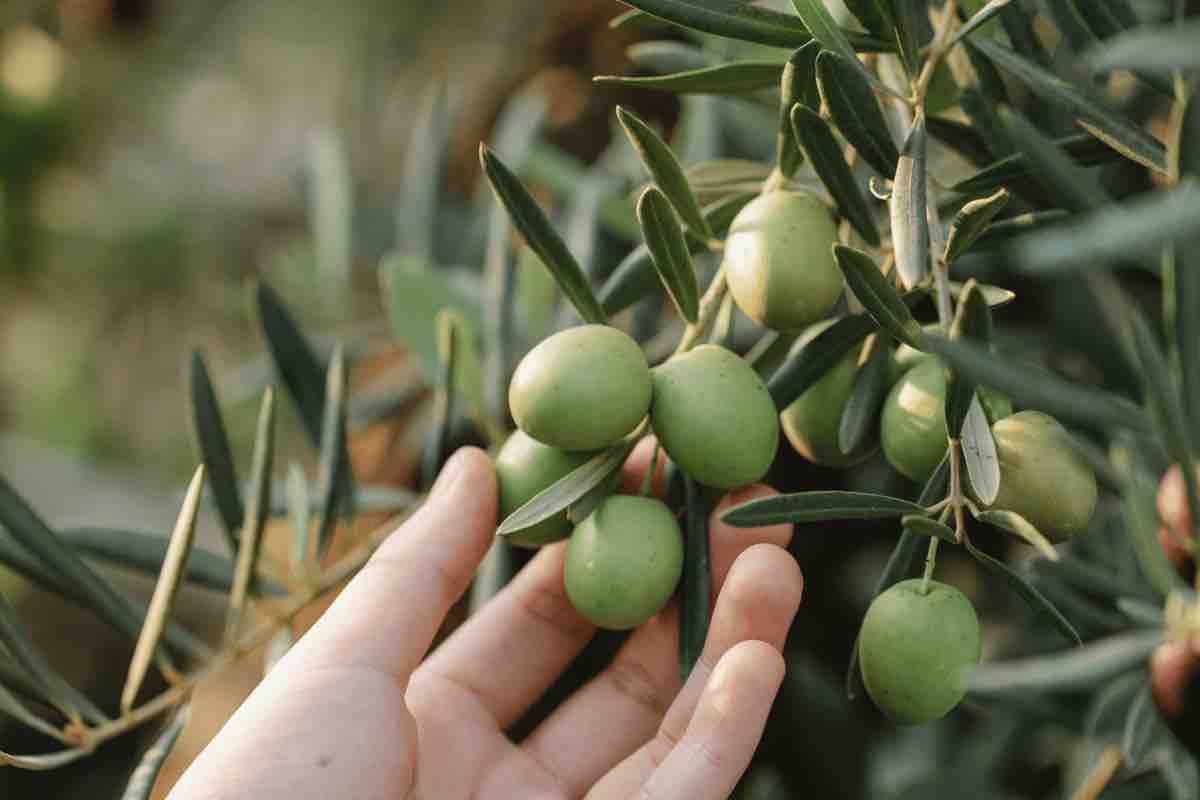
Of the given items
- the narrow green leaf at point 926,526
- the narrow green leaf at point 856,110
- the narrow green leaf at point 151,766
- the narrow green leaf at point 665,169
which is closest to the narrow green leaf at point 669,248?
the narrow green leaf at point 665,169

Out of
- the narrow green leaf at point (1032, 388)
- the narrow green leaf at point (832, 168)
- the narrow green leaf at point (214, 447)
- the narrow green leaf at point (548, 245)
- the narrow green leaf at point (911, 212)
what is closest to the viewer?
the narrow green leaf at point (1032, 388)

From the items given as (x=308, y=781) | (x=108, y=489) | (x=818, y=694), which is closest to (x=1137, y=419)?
(x=308, y=781)

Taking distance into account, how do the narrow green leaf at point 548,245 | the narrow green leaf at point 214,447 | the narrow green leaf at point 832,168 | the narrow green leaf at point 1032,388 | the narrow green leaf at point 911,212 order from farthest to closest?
1. the narrow green leaf at point 214,447
2. the narrow green leaf at point 548,245
3. the narrow green leaf at point 832,168
4. the narrow green leaf at point 911,212
5. the narrow green leaf at point 1032,388

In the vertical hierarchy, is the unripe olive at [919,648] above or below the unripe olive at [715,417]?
below

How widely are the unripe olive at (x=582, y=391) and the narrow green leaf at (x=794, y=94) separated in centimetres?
18

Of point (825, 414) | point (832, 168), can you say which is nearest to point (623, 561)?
point (825, 414)

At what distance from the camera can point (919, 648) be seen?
2.08ft

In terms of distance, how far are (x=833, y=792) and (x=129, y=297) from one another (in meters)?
1.74

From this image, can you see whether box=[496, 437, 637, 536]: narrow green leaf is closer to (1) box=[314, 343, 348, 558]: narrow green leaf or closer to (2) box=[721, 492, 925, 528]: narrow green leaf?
(2) box=[721, 492, 925, 528]: narrow green leaf

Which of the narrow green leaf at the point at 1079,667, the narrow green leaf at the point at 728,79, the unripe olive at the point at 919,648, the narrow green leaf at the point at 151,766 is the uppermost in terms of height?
the narrow green leaf at the point at 728,79

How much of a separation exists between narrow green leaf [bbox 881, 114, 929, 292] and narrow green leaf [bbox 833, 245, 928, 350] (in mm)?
10

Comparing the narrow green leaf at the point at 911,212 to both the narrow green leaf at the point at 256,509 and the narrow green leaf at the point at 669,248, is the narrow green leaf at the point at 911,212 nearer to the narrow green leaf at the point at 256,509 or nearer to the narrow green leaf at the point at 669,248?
the narrow green leaf at the point at 669,248

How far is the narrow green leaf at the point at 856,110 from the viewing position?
2.12 feet

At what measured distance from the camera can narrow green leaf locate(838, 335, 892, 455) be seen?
0.73 meters
